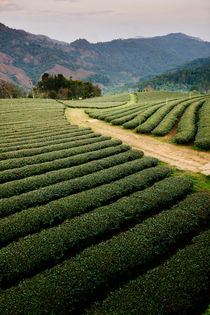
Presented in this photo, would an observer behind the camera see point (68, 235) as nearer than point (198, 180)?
Yes

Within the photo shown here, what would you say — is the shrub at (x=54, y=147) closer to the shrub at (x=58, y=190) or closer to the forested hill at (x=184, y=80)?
the shrub at (x=58, y=190)

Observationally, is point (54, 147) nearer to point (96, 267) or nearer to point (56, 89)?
point (96, 267)

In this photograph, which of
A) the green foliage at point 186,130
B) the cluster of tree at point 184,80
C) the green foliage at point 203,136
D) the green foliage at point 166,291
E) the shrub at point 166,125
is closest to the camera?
the green foliage at point 166,291

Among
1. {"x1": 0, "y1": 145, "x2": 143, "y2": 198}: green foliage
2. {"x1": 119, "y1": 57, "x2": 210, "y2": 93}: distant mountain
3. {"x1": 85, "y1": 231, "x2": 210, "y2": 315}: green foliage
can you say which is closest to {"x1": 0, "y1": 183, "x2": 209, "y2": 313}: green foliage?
{"x1": 85, "y1": 231, "x2": 210, "y2": 315}: green foliage

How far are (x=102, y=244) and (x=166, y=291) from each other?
2712 millimetres

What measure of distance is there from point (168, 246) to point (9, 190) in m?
9.40

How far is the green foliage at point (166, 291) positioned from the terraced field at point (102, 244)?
26 millimetres

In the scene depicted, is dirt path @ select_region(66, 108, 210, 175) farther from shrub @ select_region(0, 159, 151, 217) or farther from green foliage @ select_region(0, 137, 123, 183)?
shrub @ select_region(0, 159, 151, 217)

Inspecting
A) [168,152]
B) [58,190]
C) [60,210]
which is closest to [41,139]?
[58,190]

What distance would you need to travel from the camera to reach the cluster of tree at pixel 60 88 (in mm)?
92812

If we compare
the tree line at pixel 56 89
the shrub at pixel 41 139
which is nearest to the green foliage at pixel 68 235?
the shrub at pixel 41 139

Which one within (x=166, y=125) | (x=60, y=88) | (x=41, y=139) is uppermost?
(x=60, y=88)

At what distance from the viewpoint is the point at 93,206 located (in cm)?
1023

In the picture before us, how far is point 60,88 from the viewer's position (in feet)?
311
